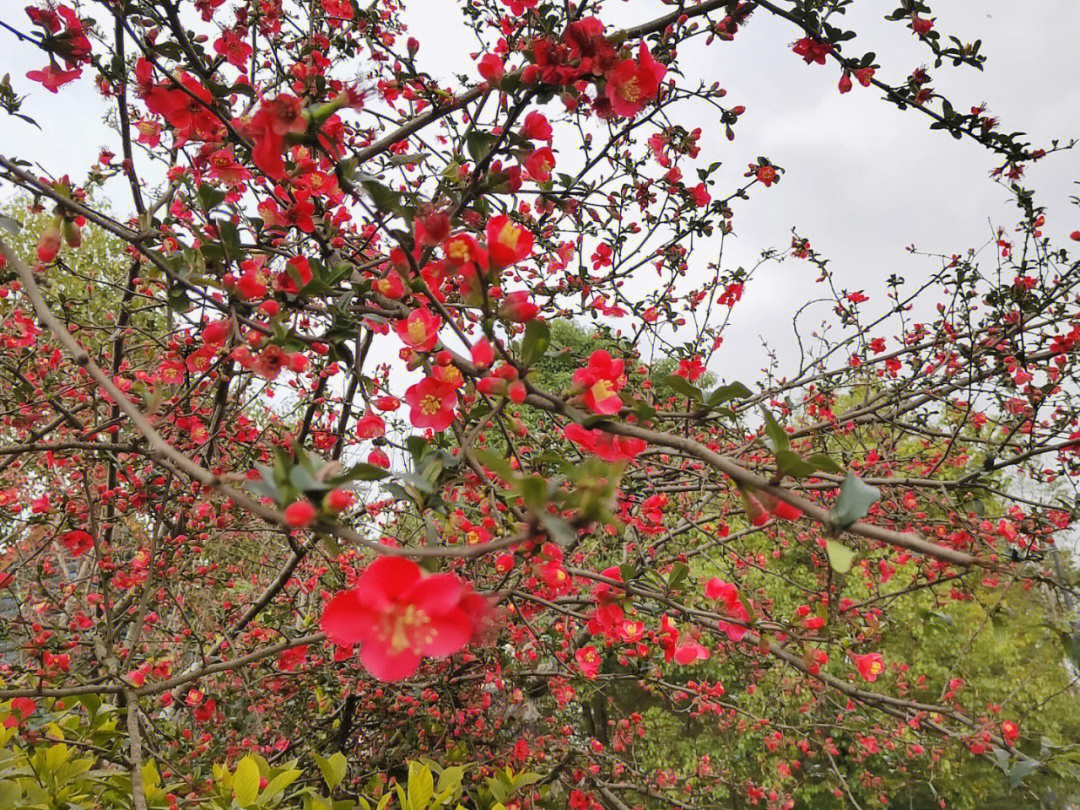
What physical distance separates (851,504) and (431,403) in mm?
685

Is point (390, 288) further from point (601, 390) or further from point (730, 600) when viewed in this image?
point (730, 600)

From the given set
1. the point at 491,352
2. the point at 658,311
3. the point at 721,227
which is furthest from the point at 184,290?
the point at 658,311

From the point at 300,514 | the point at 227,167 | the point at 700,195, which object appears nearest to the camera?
the point at 300,514

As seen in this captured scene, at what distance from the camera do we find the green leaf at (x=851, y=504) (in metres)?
0.55

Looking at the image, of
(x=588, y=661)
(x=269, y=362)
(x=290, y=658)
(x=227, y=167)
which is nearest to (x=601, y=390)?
(x=269, y=362)

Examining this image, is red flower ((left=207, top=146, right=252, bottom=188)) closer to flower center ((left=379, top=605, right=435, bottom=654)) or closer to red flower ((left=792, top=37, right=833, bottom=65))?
flower center ((left=379, top=605, right=435, bottom=654))

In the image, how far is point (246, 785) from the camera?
187 centimetres

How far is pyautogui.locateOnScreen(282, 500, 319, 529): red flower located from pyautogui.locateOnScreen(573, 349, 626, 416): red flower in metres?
0.42

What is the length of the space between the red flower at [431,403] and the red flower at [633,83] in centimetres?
55

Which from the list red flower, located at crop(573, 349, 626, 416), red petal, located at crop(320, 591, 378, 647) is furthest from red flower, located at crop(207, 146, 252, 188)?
red petal, located at crop(320, 591, 378, 647)

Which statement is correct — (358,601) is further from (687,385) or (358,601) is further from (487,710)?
(487,710)

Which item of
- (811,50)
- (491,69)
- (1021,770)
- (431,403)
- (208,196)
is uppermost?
(811,50)

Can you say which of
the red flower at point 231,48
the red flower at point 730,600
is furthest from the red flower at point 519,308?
the red flower at point 231,48

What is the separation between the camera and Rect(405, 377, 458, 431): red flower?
103 cm
